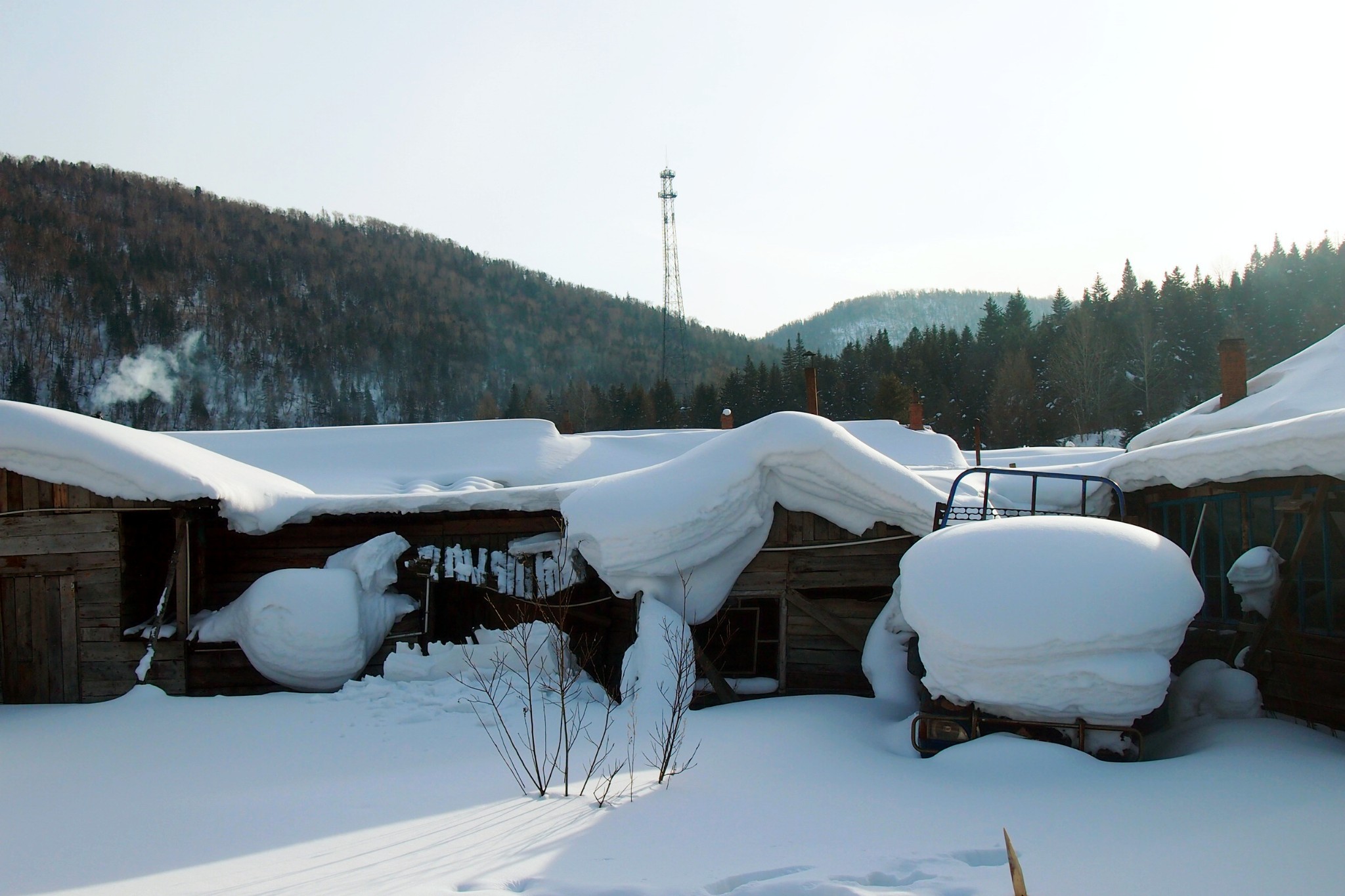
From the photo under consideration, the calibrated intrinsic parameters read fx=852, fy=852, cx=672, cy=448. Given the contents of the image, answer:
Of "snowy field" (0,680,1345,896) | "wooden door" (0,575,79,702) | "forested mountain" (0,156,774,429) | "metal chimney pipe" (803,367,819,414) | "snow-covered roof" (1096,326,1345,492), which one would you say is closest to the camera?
"snowy field" (0,680,1345,896)

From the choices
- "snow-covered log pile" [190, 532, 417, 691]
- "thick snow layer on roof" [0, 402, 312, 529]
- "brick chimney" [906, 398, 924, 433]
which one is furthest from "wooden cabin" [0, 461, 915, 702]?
"brick chimney" [906, 398, 924, 433]

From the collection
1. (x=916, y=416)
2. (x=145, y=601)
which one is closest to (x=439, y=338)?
(x=916, y=416)

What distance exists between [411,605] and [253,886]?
6.36 meters

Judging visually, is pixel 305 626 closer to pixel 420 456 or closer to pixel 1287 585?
pixel 420 456

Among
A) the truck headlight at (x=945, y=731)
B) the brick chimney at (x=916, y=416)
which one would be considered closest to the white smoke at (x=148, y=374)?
the brick chimney at (x=916, y=416)

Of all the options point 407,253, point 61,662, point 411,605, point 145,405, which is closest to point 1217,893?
point 411,605

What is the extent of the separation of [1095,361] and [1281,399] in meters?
40.3

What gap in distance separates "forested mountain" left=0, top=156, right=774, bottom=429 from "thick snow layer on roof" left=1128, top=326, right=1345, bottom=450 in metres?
59.8

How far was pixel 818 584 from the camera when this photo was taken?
9547mm

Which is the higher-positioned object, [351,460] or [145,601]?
[351,460]

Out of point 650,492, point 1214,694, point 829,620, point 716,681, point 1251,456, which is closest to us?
point 1251,456

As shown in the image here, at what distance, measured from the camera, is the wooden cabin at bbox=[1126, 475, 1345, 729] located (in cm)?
654

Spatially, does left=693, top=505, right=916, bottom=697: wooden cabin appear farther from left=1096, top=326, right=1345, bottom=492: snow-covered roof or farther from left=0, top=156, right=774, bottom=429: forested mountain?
left=0, top=156, right=774, bottom=429: forested mountain

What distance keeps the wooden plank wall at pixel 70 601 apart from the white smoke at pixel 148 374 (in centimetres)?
6026
